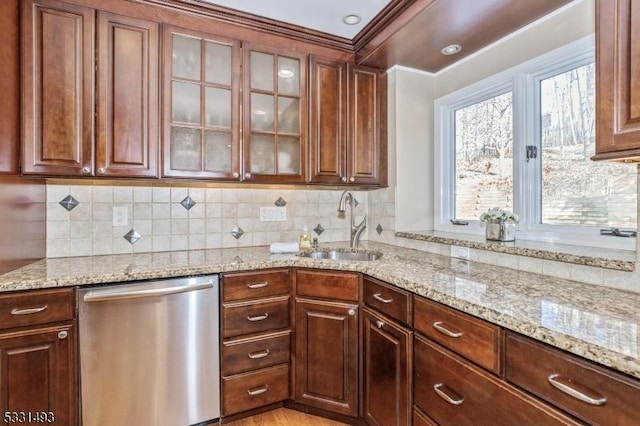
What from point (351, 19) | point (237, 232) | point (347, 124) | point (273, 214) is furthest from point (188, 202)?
point (351, 19)

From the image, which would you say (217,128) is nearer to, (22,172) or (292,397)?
(22,172)

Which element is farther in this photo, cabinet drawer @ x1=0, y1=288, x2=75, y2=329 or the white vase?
the white vase

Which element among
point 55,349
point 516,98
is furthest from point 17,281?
point 516,98

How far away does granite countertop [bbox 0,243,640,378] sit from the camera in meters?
0.83

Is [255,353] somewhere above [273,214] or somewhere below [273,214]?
below

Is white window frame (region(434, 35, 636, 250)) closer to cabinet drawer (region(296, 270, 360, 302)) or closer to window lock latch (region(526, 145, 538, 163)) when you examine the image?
window lock latch (region(526, 145, 538, 163))

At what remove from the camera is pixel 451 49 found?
6.91 ft

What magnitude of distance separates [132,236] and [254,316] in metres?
0.99

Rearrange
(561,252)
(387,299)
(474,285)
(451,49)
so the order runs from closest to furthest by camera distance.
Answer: (474,285) < (561,252) < (387,299) < (451,49)

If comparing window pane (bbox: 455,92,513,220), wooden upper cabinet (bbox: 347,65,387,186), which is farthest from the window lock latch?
wooden upper cabinet (bbox: 347,65,387,186)

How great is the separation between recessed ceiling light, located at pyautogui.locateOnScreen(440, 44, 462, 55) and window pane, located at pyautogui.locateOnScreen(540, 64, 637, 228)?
549 millimetres

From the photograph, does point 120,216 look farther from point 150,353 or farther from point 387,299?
point 387,299

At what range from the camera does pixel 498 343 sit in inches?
39.6

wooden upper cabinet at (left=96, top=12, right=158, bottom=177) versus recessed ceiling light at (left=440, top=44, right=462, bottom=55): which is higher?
recessed ceiling light at (left=440, top=44, right=462, bottom=55)
